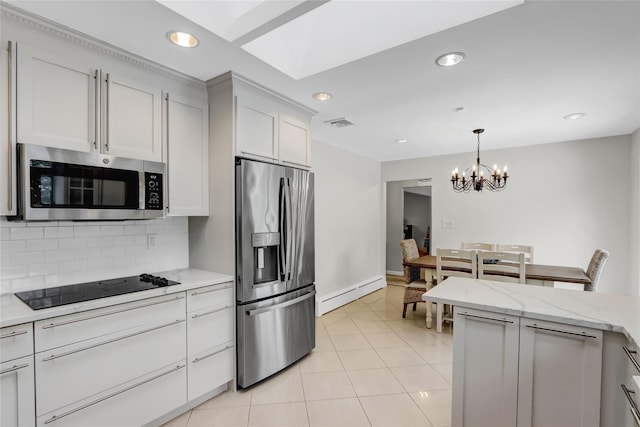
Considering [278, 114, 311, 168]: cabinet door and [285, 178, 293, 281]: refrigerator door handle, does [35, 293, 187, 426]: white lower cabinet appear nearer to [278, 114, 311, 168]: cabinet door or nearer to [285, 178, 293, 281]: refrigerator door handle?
[285, 178, 293, 281]: refrigerator door handle

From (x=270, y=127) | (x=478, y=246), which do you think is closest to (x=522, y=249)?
(x=478, y=246)

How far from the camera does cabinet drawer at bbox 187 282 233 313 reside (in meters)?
2.15

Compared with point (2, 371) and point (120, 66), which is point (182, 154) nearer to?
point (120, 66)

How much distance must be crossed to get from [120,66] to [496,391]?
2.98 metres

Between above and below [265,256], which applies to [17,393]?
below

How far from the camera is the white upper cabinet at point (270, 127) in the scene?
95.3 inches

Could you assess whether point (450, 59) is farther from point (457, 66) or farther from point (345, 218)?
point (345, 218)

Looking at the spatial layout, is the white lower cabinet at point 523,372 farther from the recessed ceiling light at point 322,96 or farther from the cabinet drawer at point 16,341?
the cabinet drawer at point 16,341

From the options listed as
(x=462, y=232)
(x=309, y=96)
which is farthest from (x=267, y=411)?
(x=462, y=232)

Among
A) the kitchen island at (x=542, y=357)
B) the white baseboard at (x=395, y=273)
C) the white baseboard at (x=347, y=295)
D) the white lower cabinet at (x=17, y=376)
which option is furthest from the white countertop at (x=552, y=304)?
the white baseboard at (x=395, y=273)

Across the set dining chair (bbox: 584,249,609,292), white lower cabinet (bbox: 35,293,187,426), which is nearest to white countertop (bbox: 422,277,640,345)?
dining chair (bbox: 584,249,609,292)

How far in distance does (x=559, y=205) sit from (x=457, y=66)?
3.43 meters

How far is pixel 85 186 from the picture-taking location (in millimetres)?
1845

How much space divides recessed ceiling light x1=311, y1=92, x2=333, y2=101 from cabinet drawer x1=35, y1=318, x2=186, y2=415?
207cm
